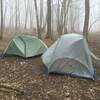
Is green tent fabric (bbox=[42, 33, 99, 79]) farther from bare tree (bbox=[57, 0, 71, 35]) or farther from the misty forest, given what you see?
bare tree (bbox=[57, 0, 71, 35])

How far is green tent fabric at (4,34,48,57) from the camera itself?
11164 mm

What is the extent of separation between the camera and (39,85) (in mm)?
8055

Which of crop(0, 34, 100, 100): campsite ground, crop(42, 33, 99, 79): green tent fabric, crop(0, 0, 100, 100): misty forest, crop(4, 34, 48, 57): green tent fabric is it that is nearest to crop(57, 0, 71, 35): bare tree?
crop(4, 34, 48, 57): green tent fabric

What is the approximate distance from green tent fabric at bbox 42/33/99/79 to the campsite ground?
30 cm

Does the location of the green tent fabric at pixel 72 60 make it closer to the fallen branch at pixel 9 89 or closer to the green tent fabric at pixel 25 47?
the fallen branch at pixel 9 89

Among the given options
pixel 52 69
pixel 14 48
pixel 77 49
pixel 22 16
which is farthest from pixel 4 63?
pixel 22 16

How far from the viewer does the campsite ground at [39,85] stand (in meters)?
7.26

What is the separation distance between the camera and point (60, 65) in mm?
9016

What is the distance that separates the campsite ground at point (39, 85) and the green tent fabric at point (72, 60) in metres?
0.30

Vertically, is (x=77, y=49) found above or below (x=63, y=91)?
above

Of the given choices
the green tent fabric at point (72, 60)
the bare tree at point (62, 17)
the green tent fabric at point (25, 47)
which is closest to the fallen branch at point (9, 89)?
the green tent fabric at point (72, 60)

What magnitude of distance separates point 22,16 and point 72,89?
56658mm

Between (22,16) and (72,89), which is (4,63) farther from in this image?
(22,16)

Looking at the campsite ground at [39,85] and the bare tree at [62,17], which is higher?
the bare tree at [62,17]
